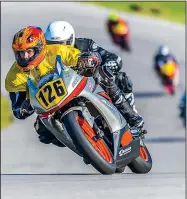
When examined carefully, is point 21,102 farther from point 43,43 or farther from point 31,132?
point 31,132

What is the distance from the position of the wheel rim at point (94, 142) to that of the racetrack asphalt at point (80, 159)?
244mm

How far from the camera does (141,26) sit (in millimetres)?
33188

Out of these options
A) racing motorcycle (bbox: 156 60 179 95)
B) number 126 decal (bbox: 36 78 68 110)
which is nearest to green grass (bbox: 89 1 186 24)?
racing motorcycle (bbox: 156 60 179 95)

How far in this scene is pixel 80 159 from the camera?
18547 mm

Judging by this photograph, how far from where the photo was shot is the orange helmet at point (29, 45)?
9.75 meters

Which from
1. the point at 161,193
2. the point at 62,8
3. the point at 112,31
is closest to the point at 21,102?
the point at 161,193

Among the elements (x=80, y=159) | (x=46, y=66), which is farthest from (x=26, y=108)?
(x=80, y=159)

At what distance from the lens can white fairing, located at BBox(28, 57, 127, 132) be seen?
952 centimetres

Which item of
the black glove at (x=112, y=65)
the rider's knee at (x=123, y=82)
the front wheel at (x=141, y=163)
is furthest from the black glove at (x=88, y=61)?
the front wheel at (x=141, y=163)

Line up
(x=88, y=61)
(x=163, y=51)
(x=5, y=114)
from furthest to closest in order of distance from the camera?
(x=163, y=51), (x=5, y=114), (x=88, y=61)

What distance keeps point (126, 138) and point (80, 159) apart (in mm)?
8255

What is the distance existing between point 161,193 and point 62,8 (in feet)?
83.9

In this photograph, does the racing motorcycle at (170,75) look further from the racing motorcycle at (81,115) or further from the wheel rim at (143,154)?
the racing motorcycle at (81,115)

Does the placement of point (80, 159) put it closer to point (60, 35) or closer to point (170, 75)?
point (60, 35)
